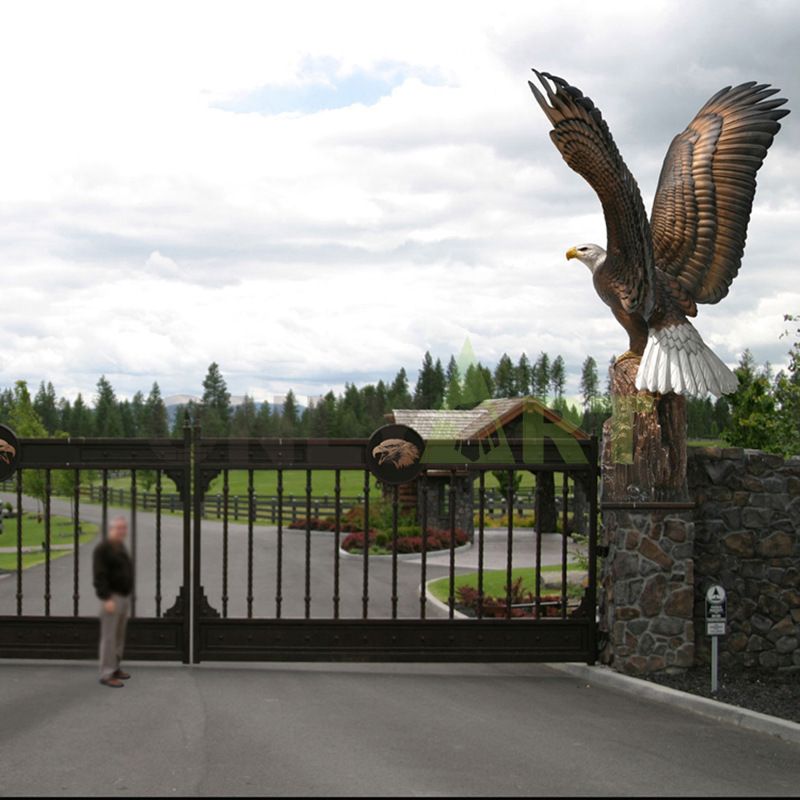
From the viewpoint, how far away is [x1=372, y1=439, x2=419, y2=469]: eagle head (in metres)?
9.32

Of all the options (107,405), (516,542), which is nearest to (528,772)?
(107,405)

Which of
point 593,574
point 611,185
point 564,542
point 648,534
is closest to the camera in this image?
point 611,185

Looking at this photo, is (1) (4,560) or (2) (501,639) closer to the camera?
(2) (501,639)

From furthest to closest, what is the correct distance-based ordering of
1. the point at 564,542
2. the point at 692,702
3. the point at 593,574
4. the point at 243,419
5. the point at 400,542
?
the point at 400,542
the point at 243,419
the point at 593,574
the point at 564,542
the point at 692,702

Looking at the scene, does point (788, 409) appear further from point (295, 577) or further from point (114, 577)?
point (114, 577)

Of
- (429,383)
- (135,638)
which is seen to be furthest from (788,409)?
(429,383)

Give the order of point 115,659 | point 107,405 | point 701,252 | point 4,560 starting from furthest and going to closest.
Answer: point 4,560 → point 701,252 → point 107,405 → point 115,659

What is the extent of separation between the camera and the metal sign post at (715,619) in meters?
9.45

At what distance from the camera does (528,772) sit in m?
6.60

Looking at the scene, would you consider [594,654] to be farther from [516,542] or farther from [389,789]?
[516,542]

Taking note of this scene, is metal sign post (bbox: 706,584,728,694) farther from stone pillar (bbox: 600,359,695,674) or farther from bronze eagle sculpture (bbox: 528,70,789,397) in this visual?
bronze eagle sculpture (bbox: 528,70,789,397)

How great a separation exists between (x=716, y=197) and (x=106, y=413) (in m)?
8.67

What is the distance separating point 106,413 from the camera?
7.98 feet

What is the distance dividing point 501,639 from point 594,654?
3.49ft
